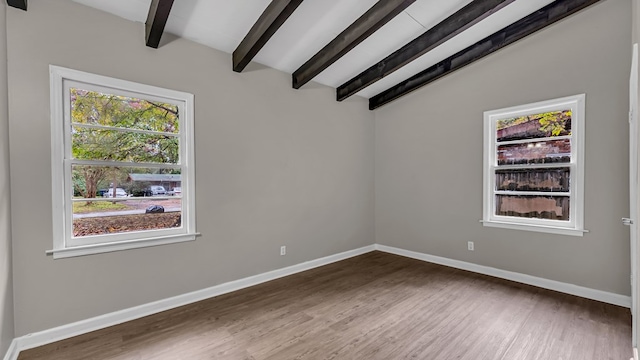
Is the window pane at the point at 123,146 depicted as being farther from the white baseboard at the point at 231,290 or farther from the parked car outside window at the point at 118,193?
the white baseboard at the point at 231,290

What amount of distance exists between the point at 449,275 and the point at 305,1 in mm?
3696

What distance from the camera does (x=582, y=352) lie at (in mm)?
2137

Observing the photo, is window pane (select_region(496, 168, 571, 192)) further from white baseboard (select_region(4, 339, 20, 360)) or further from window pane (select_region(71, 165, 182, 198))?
white baseboard (select_region(4, 339, 20, 360))

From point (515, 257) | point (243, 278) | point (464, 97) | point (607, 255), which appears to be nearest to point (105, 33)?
point (243, 278)

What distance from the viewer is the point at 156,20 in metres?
2.40

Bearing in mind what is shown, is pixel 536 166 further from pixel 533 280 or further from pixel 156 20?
pixel 156 20

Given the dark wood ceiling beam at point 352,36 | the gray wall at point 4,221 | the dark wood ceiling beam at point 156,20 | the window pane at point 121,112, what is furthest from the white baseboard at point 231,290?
the dark wood ceiling beam at point 352,36

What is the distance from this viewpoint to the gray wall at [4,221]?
1925 millimetres

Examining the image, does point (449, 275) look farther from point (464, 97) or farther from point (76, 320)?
point (76, 320)

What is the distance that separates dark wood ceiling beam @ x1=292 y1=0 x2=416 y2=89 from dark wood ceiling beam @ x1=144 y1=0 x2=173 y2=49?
1647 millimetres

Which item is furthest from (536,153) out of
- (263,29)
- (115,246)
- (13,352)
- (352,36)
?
(13,352)

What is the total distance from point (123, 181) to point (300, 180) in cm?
209

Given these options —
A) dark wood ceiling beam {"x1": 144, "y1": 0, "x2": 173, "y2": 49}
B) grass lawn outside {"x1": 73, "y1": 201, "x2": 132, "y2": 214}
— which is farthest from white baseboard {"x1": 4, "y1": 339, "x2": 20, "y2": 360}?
dark wood ceiling beam {"x1": 144, "y1": 0, "x2": 173, "y2": 49}

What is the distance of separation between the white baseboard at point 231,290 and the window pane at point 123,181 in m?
1.08
